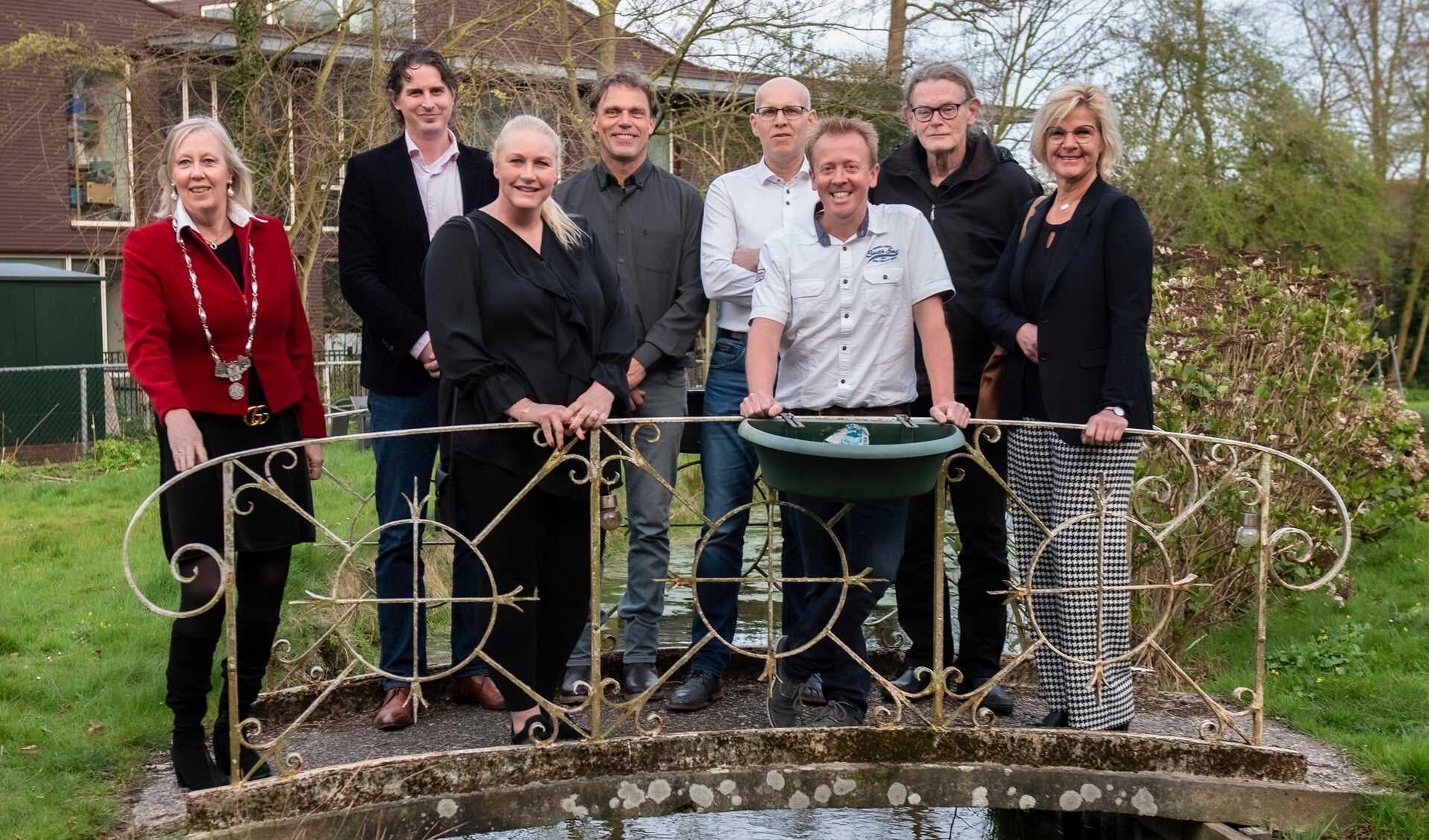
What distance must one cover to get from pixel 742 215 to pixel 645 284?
1.41 feet

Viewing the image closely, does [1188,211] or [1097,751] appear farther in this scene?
[1188,211]

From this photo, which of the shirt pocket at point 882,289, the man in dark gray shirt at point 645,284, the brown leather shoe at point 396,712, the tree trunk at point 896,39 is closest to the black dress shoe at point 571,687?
the man in dark gray shirt at point 645,284

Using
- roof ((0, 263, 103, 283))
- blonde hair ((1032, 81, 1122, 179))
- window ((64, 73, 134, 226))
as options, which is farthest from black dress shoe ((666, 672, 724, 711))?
roof ((0, 263, 103, 283))

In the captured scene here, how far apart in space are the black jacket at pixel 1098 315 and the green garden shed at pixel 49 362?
11706 mm

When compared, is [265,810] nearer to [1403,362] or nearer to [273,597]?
[273,597]

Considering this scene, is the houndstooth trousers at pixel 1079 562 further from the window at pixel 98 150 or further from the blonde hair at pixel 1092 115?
the window at pixel 98 150

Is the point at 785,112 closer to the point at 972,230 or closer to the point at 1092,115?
the point at 972,230

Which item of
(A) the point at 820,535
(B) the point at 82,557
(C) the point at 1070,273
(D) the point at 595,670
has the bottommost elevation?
(B) the point at 82,557

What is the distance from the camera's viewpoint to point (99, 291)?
53.6 feet

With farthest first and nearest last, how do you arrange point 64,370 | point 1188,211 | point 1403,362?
1. point 1403,362
2. point 1188,211
3. point 64,370

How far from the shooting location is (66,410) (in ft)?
46.7

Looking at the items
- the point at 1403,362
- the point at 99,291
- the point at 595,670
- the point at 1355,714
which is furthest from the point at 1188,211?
the point at 595,670

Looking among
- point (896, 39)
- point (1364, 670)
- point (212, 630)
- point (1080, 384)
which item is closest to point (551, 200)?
point (212, 630)

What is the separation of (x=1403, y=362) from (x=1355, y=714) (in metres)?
26.2
